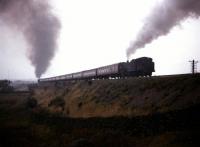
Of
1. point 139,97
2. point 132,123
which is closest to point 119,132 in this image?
point 132,123

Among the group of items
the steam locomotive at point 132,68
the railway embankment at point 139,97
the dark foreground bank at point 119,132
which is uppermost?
the steam locomotive at point 132,68

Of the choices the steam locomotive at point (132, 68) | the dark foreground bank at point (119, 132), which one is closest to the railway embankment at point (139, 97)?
the dark foreground bank at point (119, 132)

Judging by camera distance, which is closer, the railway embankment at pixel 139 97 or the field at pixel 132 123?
the field at pixel 132 123

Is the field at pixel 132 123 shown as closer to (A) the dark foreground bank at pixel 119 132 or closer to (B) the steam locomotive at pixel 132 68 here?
(A) the dark foreground bank at pixel 119 132

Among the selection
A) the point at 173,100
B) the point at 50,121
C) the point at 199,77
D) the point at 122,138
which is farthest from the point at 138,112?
the point at 50,121

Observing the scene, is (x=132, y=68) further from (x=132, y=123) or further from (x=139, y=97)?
(x=132, y=123)

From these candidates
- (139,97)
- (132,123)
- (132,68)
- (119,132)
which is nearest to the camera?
(119,132)

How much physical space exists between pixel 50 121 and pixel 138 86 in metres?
9.01

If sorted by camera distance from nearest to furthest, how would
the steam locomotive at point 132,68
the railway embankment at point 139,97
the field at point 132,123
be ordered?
the field at point 132,123
the railway embankment at point 139,97
the steam locomotive at point 132,68

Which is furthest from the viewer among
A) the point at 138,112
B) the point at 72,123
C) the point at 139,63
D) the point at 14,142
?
the point at 139,63

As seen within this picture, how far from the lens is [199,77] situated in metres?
17.9

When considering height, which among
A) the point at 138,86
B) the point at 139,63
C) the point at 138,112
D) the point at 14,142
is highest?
the point at 139,63

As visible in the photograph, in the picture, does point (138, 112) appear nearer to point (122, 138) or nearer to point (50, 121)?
point (122, 138)

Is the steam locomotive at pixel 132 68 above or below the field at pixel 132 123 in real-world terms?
above
